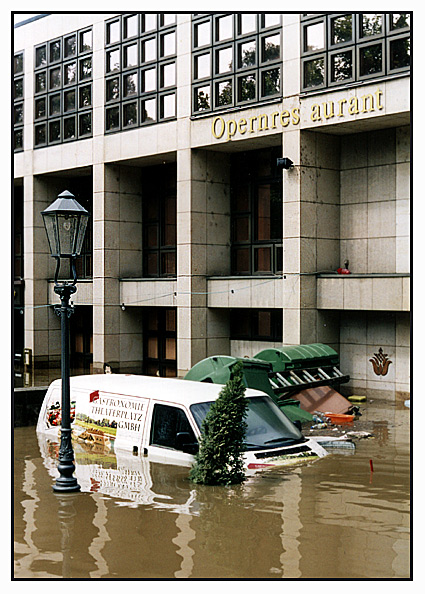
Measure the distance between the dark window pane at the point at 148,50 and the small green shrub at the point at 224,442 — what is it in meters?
18.3

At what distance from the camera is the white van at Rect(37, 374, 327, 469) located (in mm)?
11797

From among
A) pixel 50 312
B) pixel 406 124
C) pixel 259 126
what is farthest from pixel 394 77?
pixel 50 312

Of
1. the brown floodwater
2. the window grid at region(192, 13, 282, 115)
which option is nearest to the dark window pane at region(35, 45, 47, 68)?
the window grid at region(192, 13, 282, 115)

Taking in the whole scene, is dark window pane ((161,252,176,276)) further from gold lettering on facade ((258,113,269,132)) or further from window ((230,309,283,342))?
gold lettering on facade ((258,113,269,132))

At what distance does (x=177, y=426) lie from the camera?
1202cm

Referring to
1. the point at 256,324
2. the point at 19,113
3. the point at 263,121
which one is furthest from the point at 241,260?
the point at 19,113

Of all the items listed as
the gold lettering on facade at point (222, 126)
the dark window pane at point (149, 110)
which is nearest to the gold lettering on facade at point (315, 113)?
the gold lettering on facade at point (222, 126)

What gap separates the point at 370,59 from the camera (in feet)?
67.6

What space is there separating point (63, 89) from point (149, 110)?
201 inches

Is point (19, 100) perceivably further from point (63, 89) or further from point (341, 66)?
point (341, 66)

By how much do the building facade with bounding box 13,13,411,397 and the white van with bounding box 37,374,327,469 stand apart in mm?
8940

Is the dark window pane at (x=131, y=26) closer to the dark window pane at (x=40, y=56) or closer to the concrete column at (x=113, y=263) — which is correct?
the concrete column at (x=113, y=263)

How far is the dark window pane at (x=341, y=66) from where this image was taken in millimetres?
21053

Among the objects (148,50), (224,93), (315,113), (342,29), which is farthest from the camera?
(148,50)
